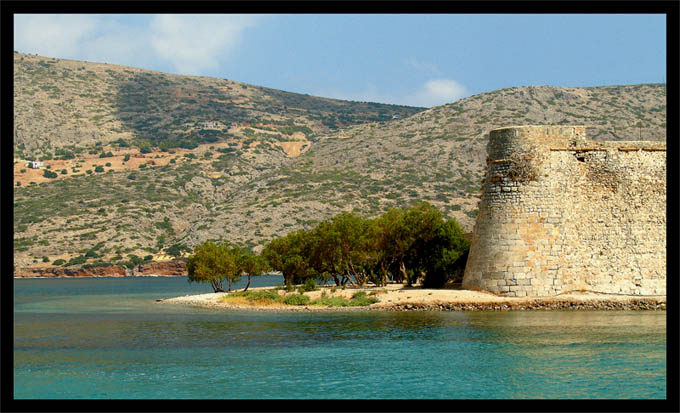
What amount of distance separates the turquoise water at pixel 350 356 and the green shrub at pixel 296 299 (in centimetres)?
288

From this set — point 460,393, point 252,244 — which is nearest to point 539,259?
point 460,393

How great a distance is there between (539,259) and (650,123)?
77654 mm

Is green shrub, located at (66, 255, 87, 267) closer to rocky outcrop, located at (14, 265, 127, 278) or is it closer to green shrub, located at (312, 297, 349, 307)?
rocky outcrop, located at (14, 265, 127, 278)

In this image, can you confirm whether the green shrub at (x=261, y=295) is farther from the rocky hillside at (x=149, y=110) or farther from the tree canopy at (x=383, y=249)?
the rocky hillside at (x=149, y=110)

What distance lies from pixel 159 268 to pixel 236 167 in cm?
3030

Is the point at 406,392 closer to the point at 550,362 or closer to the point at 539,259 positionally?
the point at 550,362

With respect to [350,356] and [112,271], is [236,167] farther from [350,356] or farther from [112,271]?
[350,356]

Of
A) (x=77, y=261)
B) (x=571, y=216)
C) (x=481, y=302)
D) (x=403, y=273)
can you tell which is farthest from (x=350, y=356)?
(x=77, y=261)

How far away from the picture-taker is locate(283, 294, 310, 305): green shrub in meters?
39.3

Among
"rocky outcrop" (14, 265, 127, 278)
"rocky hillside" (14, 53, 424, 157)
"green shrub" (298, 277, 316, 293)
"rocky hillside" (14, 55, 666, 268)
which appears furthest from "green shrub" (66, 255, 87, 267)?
"green shrub" (298, 277, 316, 293)

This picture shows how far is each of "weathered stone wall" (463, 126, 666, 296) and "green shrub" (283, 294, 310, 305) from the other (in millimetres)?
9895

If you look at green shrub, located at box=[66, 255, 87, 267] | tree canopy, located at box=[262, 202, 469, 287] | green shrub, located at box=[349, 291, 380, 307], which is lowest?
green shrub, located at box=[66, 255, 87, 267]

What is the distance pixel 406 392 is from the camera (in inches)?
693

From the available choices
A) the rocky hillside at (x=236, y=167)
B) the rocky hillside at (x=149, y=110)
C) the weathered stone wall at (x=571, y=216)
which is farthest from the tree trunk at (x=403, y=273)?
the rocky hillside at (x=149, y=110)
